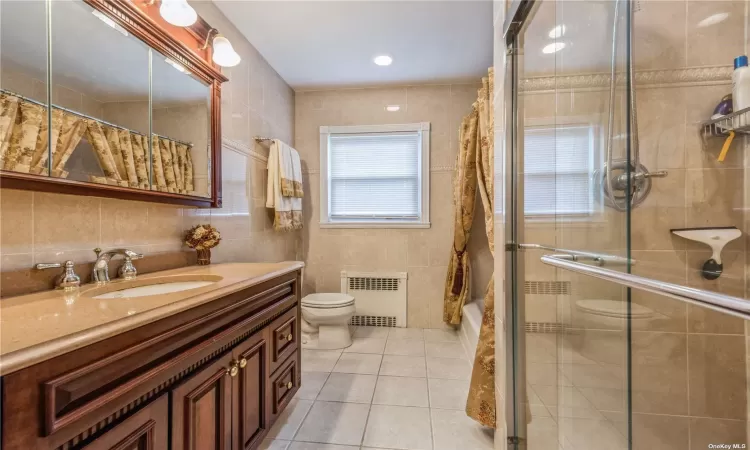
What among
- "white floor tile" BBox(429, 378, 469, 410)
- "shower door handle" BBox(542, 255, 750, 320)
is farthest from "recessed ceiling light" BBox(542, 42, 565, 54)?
"white floor tile" BBox(429, 378, 469, 410)

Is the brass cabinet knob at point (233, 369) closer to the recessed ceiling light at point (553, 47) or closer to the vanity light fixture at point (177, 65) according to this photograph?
the vanity light fixture at point (177, 65)

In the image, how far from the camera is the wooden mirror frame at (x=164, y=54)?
938mm

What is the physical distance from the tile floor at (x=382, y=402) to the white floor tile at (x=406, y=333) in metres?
0.15

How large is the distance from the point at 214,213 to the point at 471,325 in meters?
1.95

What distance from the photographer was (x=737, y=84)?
1074 mm

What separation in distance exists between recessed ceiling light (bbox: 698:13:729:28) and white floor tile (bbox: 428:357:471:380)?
6.86ft

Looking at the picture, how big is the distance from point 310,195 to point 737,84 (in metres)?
2.84

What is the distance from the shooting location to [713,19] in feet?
3.73

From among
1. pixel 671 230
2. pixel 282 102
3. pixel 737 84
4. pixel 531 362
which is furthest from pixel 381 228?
pixel 737 84

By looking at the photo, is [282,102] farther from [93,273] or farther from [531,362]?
[531,362]

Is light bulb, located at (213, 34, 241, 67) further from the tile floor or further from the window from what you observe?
the tile floor

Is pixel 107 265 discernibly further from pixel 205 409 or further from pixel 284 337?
pixel 284 337

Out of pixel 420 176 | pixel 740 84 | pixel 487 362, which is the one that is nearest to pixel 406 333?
pixel 487 362

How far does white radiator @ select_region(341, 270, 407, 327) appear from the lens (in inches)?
116
